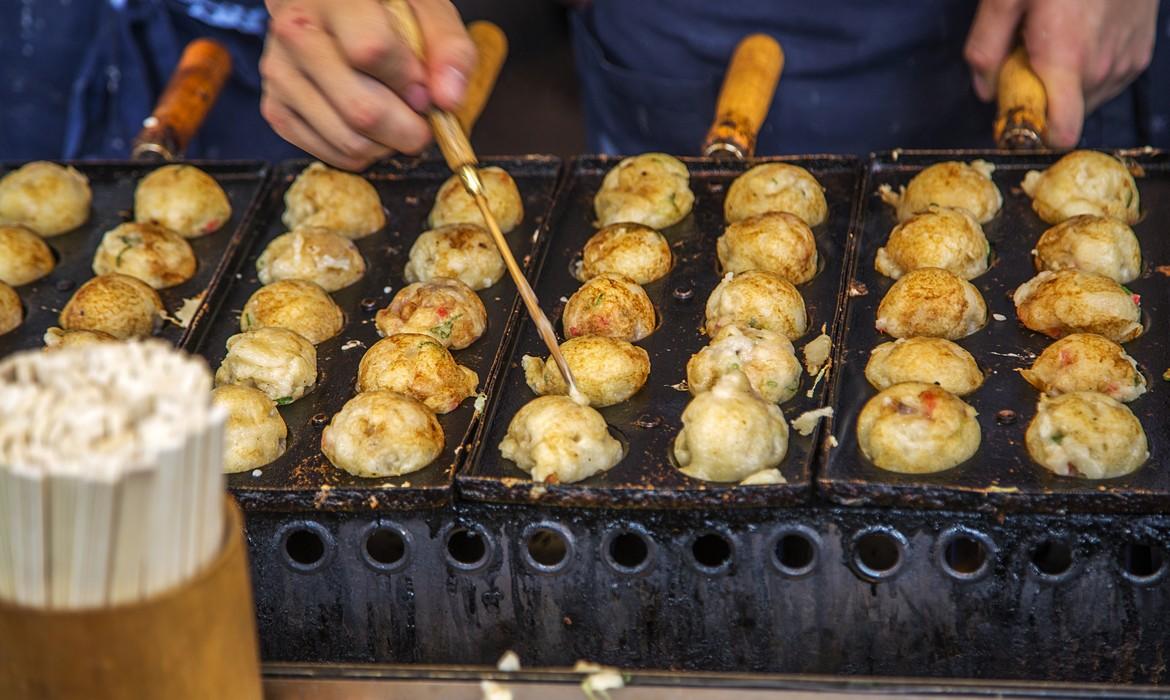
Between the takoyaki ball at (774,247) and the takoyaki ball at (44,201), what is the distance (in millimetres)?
1471

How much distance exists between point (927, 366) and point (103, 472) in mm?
1448

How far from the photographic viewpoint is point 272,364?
7.16ft

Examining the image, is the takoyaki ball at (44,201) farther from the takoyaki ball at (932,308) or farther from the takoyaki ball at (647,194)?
the takoyaki ball at (932,308)

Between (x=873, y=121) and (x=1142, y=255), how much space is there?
3.73 feet

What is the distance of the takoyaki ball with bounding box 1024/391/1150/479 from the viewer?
1.83 m

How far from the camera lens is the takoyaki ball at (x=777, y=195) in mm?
2578

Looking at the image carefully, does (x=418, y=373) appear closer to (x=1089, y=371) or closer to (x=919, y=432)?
(x=919, y=432)

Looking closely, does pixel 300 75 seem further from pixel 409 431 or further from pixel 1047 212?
pixel 1047 212

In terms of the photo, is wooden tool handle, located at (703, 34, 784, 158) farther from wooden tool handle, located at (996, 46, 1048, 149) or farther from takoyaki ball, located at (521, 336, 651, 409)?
takoyaki ball, located at (521, 336, 651, 409)

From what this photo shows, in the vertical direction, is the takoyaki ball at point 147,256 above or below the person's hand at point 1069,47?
below

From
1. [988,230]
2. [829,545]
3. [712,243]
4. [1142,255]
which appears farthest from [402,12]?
[1142,255]

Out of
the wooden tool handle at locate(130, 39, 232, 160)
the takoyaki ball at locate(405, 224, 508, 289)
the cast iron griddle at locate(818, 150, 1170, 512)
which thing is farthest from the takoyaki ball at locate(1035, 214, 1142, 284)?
the wooden tool handle at locate(130, 39, 232, 160)

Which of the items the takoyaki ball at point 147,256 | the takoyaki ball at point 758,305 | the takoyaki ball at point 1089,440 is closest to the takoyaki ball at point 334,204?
the takoyaki ball at point 147,256

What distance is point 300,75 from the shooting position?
6.97 ft
